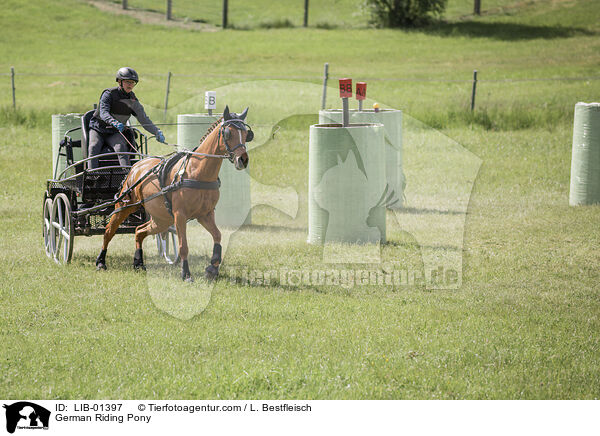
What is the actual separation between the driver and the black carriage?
0.40ft

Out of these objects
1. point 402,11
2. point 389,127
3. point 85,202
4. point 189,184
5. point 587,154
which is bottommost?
point 85,202

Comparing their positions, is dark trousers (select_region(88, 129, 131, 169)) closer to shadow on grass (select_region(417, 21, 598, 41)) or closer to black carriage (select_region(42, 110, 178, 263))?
black carriage (select_region(42, 110, 178, 263))

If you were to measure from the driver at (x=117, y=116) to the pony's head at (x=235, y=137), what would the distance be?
167cm

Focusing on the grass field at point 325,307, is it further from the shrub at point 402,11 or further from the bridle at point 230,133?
the shrub at point 402,11

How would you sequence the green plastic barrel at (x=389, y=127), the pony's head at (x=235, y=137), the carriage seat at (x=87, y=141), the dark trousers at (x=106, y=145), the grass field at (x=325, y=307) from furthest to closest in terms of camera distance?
the green plastic barrel at (x=389, y=127), the carriage seat at (x=87, y=141), the dark trousers at (x=106, y=145), the pony's head at (x=235, y=137), the grass field at (x=325, y=307)

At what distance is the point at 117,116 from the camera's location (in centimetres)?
941

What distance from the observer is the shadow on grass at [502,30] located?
5212 centimetres

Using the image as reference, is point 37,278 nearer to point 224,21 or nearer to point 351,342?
point 351,342

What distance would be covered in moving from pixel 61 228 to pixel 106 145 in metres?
1.19

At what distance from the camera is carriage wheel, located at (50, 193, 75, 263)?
8.99 meters

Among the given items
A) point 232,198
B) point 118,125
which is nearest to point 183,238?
point 118,125

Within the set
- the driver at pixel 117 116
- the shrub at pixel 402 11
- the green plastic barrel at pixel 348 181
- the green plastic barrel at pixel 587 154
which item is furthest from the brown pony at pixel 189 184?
the shrub at pixel 402 11
